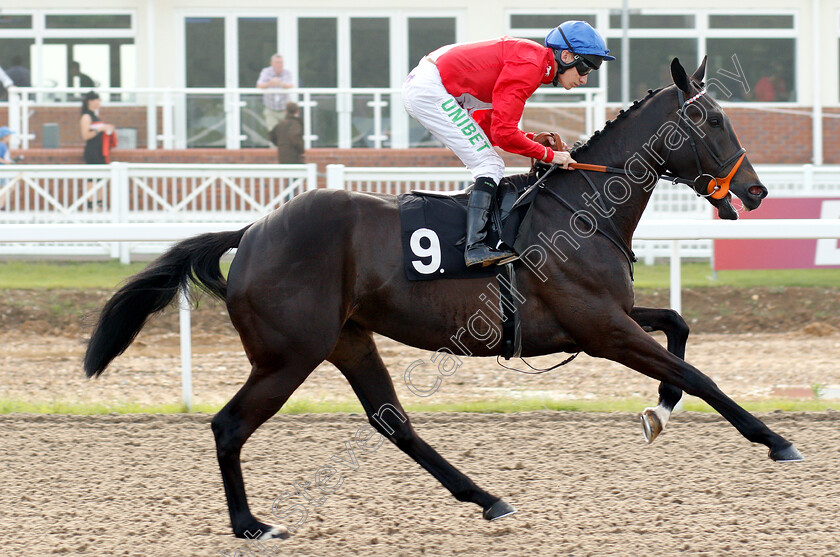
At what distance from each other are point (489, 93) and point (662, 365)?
1.25 m

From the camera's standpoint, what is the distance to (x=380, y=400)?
4.12m

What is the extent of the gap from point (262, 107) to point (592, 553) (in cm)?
979

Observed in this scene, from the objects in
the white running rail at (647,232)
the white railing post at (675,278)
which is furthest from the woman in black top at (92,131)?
the white railing post at (675,278)

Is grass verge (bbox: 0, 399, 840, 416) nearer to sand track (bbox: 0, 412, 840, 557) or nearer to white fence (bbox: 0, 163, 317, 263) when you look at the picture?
sand track (bbox: 0, 412, 840, 557)

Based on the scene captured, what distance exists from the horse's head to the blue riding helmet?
1.00 feet

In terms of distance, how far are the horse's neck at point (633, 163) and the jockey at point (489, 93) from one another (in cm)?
20

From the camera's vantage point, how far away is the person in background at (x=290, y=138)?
480 inches

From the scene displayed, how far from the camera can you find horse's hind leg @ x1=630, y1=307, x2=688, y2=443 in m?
3.94

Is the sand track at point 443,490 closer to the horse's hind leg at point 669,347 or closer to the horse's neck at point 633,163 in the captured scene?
the horse's hind leg at point 669,347

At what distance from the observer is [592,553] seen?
11.3ft

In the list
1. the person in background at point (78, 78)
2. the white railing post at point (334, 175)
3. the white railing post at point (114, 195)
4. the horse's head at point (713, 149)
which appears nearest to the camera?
the horse's head at point (713, 149)

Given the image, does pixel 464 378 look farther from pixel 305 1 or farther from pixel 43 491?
pixel 305 1

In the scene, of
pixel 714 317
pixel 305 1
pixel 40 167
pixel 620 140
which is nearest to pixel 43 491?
pixel 620 140

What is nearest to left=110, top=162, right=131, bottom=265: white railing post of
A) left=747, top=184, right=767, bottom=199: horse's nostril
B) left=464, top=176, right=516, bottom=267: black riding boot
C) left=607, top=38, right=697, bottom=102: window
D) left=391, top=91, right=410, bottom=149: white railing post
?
left=391, top=91, right=410, bottom=149: white railing post
